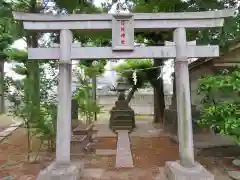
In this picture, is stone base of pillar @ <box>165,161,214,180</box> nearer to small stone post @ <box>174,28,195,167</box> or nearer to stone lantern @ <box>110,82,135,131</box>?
small stone post @ <box>174,28,195,167</box>

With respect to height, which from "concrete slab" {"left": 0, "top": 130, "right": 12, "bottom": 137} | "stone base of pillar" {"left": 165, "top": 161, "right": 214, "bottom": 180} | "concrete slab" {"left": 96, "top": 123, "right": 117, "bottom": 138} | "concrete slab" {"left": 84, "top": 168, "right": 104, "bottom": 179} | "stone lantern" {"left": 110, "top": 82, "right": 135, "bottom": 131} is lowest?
"concrete slab" {"left": 84, "top": 168, "right": 104, "bottom": 179}

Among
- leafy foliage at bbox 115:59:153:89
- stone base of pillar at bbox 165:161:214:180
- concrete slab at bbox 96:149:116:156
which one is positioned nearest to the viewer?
stone base of pillar at bbox 165:161:214:180

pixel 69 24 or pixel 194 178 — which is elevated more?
pixel 69 24

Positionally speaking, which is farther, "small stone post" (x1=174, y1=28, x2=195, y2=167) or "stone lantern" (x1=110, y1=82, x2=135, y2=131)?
"stone lantern" (x1=110, y1=82, x2=135, y2=131)

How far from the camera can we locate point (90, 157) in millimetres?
7348

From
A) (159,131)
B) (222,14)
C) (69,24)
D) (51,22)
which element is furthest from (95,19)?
(159,131)

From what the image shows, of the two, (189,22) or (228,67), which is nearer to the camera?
(189,22)

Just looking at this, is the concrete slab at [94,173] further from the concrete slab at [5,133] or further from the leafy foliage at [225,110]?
the concrete slab at [5,133]

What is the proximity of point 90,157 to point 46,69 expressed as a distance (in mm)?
5131

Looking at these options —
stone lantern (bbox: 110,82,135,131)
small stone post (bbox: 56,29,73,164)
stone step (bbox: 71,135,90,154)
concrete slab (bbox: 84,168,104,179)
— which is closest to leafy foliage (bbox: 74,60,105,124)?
stone lantern (bbox: 110,82,135,131)

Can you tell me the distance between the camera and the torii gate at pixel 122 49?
17.6 feet

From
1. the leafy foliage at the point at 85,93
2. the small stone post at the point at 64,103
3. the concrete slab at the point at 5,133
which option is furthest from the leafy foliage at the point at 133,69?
the small stone post at the point at 64,103

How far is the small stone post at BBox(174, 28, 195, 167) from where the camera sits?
5332mm

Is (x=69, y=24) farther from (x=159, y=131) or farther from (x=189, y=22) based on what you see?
(x=159, y=131)
